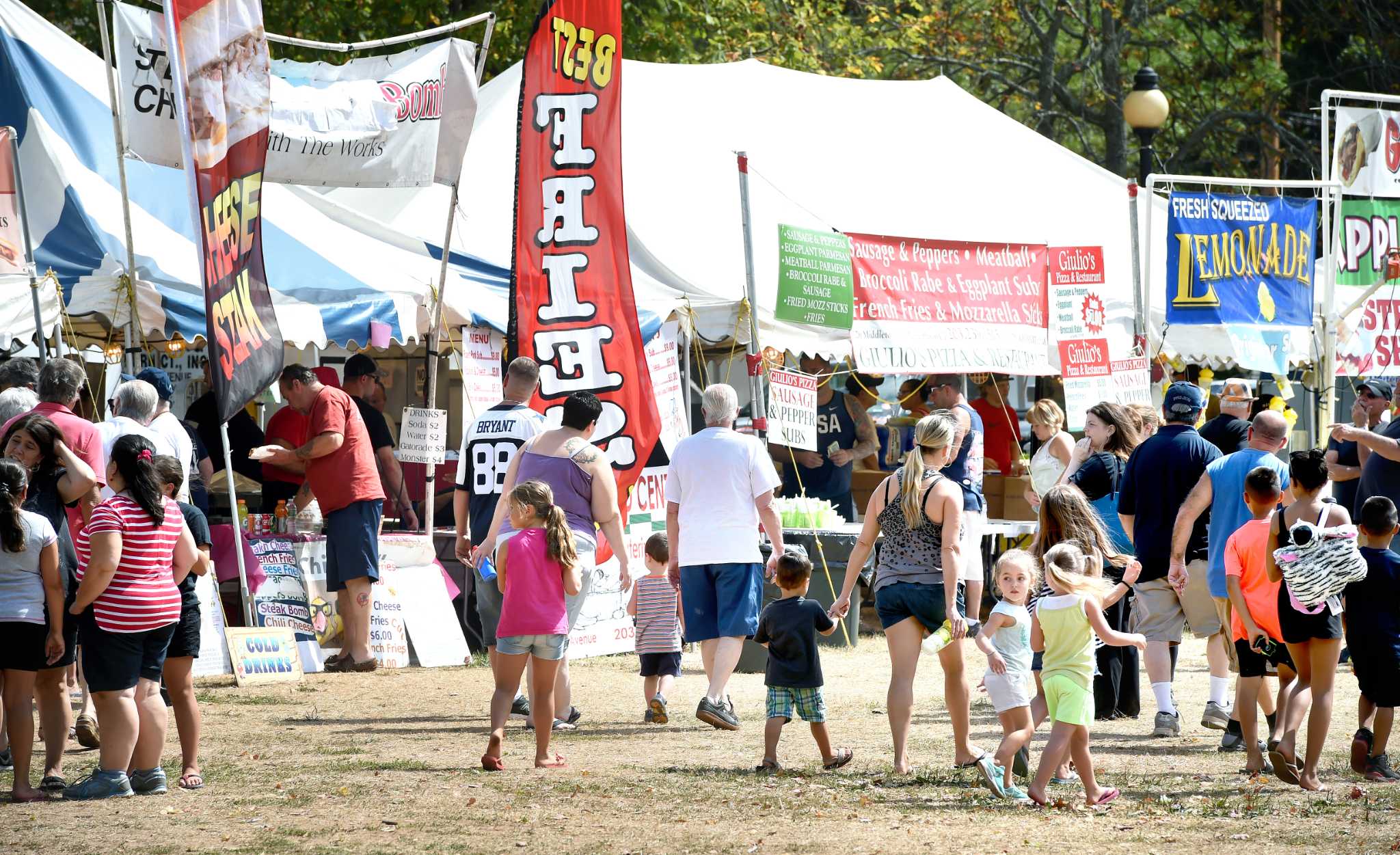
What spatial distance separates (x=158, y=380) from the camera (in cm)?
991

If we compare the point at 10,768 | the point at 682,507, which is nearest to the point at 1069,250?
the point at 682,507

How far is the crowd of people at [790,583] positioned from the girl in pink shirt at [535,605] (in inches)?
0.5

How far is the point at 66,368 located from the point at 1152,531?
546cm

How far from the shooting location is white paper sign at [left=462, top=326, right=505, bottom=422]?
1168 cm

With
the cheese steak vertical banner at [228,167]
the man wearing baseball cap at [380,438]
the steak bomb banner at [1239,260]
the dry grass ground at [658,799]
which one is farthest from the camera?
the steak bomb banner at [1239,260]

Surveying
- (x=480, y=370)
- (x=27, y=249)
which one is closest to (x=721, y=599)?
(x=480, y=370)

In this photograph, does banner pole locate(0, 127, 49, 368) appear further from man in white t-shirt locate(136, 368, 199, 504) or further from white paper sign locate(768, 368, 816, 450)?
white paper sign locate(768, 368, 816, 450)

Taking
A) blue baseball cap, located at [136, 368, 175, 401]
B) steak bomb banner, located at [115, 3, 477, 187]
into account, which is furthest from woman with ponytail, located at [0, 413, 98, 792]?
steak bomb banner, located at [115, 3, 477, 187]

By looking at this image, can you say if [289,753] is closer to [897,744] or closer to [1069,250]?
[897,744]

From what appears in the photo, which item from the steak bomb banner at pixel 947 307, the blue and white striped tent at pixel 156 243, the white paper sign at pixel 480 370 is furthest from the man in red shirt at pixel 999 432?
the white paper sign at pixel 480 370

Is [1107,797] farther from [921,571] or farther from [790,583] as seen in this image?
[790,583]

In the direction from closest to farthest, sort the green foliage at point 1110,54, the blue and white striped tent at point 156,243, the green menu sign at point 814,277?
the blue and white striped tent at point 156,243 < the green menu sign at point 814,277 < the green foliage at point 1110,54

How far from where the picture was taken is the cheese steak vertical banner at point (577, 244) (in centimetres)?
1016

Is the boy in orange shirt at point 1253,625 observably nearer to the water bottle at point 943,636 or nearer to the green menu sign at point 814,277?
the water bottle at point 943,636
